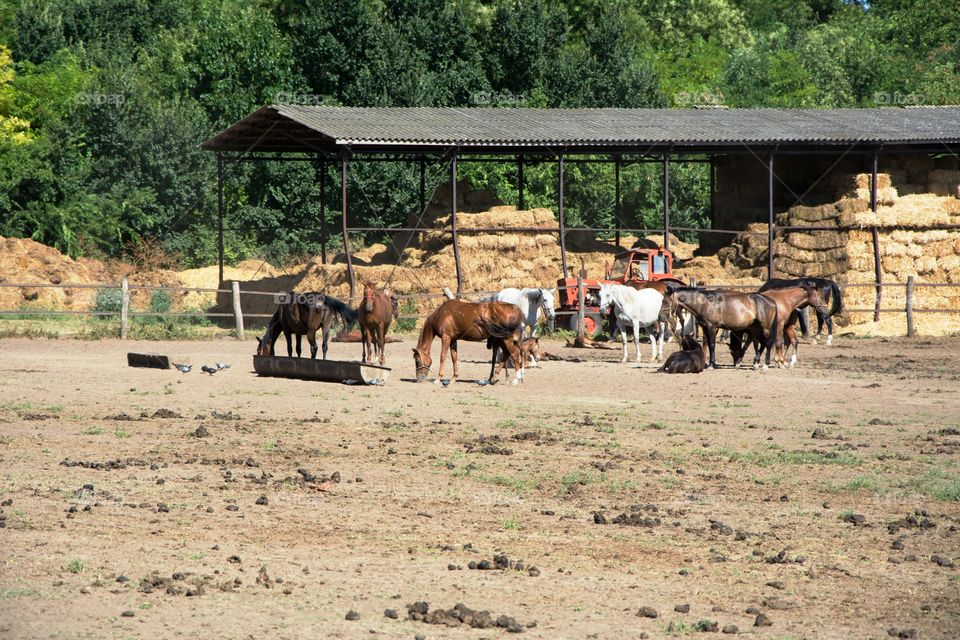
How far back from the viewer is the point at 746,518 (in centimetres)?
1105

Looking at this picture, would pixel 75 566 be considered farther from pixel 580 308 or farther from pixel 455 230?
pixel 455 230

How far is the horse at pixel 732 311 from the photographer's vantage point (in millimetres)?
22828

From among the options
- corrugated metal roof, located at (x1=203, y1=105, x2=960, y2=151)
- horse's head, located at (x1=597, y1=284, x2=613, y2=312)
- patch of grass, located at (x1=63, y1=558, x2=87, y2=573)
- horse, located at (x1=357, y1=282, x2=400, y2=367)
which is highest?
corrugated metal roof, located at (x1=203, y1=105, x2=960, y2=151)

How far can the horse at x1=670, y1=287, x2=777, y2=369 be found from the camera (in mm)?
22828

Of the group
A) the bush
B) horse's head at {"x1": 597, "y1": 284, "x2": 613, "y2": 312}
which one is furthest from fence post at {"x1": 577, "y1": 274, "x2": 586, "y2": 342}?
the bush

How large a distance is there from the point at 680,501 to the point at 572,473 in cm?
154

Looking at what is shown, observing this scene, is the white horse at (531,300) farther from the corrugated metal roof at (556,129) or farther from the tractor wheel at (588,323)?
the corrugated metal roof at (556,129)

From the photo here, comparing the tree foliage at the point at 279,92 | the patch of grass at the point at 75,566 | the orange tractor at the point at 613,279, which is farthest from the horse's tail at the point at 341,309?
the tree foliage at the point at 279,92

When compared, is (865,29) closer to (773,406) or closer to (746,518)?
(773,406)

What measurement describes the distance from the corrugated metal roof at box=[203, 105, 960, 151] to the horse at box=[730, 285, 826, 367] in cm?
985

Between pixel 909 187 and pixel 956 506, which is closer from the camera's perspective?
pixel 956 506

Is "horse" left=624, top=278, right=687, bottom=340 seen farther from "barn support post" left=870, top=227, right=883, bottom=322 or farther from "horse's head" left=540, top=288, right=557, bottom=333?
"barn support post" left=870, top=227, right=883, bottom=322

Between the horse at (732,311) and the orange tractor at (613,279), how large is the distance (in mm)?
6823

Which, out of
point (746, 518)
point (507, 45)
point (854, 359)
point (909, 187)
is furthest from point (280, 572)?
point (507, 45)
